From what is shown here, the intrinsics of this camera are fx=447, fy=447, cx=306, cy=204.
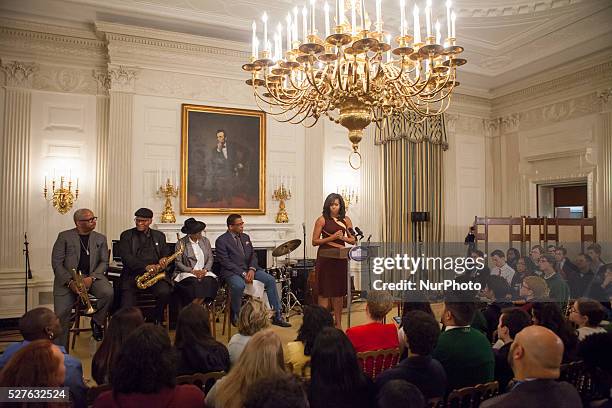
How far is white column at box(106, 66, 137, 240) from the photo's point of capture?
652 cm

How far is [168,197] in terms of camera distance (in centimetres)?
677

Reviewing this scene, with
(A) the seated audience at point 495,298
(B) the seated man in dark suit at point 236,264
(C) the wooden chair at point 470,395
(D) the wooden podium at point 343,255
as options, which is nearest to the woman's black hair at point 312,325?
(C) the wooden chair at point 470,395

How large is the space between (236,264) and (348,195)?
11.6ft

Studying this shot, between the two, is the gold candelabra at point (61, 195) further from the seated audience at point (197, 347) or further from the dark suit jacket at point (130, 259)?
the seated audience at point (197, 347)

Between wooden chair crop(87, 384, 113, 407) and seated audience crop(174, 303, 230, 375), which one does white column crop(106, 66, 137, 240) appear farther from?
wooden chair crop(87, 384, 113, 407)

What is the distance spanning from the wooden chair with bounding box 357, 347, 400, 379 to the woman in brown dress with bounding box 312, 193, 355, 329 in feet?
7.10

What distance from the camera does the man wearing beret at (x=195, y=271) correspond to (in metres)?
4.84

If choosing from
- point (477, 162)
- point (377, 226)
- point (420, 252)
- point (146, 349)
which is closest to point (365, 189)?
point (377, 226)

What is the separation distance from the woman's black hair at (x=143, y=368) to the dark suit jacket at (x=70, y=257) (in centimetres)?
302

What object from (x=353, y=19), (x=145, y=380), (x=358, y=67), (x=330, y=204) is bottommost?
(x=145, y=380)

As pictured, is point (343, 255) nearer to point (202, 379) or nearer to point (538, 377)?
point (202, 379)

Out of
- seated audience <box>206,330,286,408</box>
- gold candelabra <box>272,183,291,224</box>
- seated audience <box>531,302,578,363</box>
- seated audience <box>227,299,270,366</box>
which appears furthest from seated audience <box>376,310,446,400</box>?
gold candelabra <box>272,183,291,224</box>

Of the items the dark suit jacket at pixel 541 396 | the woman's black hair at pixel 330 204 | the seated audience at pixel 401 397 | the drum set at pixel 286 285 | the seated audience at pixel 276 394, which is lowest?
the drum set at pixel 286 285

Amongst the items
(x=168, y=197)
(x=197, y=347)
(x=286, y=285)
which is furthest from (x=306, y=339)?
(x=168, y=197)
